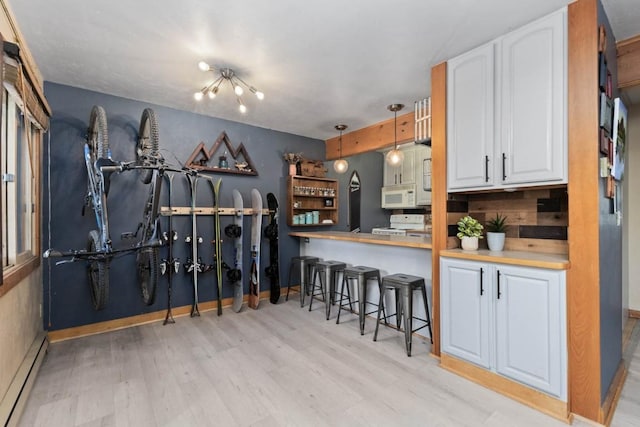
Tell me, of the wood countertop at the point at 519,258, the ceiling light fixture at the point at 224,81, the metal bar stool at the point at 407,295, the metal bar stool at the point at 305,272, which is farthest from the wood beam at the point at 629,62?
the metal bar stool at the point at 305,272

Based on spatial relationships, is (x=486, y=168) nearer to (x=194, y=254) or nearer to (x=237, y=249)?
(x=237, y=249)

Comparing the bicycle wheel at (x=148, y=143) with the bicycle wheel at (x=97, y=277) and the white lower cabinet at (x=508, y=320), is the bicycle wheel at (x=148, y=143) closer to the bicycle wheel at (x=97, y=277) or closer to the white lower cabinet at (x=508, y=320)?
the bicycle wheel at (x=97, y=277)

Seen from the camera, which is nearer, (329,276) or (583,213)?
(583,213)

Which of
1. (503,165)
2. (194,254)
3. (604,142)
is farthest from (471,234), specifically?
(194,254)

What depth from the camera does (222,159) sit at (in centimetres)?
396

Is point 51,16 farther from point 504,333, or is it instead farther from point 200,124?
point 504,333

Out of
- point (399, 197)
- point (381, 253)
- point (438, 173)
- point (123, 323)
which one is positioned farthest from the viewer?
point (399, 197)

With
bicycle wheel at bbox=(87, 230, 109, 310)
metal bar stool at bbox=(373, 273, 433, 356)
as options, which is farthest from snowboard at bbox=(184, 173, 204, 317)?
metal bar stool at bbox=(373, 273, 433, 356)

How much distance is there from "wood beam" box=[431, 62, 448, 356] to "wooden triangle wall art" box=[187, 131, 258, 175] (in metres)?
2.59

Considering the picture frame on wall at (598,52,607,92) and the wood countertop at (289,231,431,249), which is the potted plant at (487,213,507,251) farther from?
the picture frame on wall at (598,52,607,92)

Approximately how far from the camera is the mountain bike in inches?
105

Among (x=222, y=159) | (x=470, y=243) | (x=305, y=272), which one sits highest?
(x=222, y=159)

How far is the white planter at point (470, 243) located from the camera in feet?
7.73

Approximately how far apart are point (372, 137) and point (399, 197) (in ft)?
6.50
